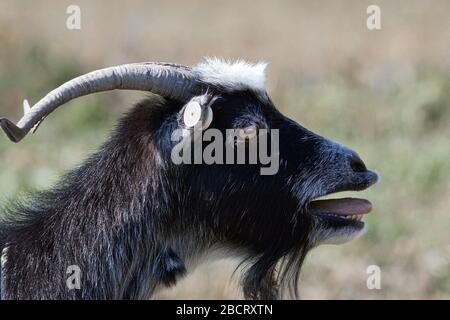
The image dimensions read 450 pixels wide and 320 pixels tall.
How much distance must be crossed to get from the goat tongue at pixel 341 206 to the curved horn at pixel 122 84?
0.95 m

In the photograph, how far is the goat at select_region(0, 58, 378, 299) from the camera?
516 cm

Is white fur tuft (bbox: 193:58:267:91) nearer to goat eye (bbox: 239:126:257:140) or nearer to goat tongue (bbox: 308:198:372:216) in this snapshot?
goat eye (bbox: 239:126:257:140)

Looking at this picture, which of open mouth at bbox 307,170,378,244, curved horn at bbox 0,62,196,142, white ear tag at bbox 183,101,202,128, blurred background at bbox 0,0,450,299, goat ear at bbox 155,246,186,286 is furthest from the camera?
blurred background at bbox 0,0,450,299

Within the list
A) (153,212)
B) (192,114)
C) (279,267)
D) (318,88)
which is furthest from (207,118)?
(318,88)

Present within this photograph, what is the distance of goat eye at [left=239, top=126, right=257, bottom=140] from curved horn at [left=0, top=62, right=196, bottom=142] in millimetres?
332

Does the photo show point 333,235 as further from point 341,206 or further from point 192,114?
point 192,114

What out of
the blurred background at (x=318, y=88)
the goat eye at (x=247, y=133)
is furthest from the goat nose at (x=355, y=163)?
the blurred background at (x=318, y=88)

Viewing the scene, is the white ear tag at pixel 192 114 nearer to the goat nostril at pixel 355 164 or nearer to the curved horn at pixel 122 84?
the curved horn at pixel 122 84

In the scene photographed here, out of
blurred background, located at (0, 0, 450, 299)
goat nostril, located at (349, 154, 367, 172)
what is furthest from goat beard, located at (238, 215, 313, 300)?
blurred background, located at (0, 0, 450, 299)

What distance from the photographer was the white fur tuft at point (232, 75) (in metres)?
5.40

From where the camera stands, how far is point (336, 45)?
1520 centimetres

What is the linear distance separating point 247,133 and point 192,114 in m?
0.33

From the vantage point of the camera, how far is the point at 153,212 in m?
5.23
